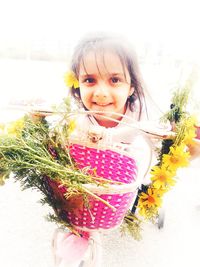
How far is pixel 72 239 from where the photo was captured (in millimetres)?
672

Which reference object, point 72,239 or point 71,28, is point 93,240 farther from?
point 71,28

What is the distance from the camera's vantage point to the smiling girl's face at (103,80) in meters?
0.98

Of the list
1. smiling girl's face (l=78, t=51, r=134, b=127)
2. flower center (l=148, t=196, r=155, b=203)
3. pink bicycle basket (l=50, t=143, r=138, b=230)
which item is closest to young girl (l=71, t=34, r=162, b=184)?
smiling girl's face (l=78, t=51, r=134, b=127)

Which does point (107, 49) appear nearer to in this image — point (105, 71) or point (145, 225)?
point (105, 71)

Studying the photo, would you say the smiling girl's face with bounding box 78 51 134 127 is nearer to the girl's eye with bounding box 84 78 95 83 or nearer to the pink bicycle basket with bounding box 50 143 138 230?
the girl's eye with bounding box 84 78 95 83

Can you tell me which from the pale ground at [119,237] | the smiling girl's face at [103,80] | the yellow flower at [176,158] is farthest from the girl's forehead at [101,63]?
the yellow flower at [176,158]

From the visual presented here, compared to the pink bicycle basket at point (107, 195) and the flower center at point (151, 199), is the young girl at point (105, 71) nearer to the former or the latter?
the pink bicycle basket at point (107, 195)

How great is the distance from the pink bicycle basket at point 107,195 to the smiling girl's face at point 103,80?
0.70ft

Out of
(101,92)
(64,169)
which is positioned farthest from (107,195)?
(101,92)

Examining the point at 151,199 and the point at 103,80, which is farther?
the point at 103,80

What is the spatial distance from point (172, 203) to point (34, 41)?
1726 millimetres

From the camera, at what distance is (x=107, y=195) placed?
0.56m

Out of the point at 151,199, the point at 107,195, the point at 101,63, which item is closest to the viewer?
the point at 107,195

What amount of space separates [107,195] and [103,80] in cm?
52
